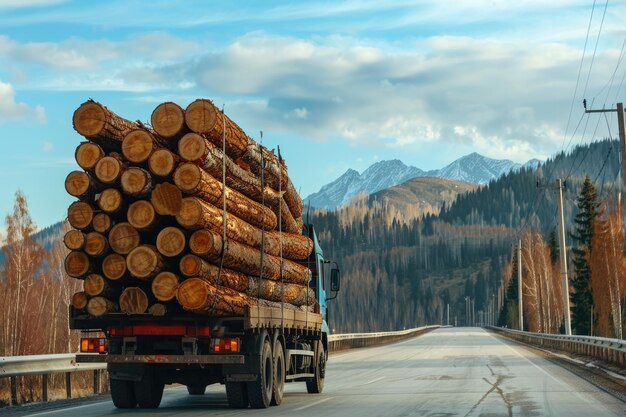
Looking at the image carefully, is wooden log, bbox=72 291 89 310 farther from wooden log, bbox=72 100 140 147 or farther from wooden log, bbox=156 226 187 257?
wooden log, bbox=72 100 140 147

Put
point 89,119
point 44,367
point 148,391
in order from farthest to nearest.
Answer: point 44,367
point 148,391
point 89,119

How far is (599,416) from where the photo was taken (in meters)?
14.3

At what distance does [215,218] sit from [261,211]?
2432 mm

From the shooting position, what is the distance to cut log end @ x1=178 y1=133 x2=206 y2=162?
1395 centimetres

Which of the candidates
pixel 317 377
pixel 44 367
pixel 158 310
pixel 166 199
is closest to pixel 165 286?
pixel 158 310

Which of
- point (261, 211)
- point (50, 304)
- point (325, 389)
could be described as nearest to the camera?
point (261, 211)

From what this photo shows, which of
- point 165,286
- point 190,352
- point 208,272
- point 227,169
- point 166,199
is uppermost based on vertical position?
point 227,169

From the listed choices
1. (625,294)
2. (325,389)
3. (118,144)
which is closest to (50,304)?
(625,294)

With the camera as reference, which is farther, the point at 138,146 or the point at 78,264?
the point at 78,264

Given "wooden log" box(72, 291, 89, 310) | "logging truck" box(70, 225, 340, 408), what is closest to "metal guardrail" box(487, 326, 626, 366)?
"logging truck" box(70, 225, 340, 408)

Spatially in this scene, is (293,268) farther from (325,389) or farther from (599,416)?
(599,416)

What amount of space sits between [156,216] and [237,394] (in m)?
3.23

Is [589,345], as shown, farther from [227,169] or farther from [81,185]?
[81,185]

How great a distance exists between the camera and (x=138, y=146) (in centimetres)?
1412
